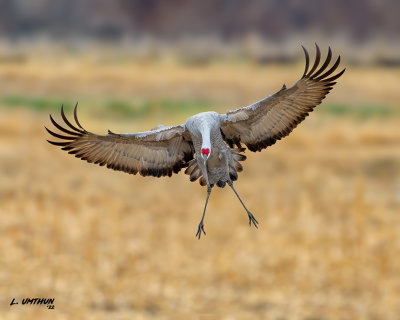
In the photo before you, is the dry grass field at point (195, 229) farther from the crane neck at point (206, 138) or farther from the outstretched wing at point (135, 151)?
the crane neck at point (206, 138)

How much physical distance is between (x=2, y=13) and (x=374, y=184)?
2526 cm

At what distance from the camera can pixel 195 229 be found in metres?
22.4

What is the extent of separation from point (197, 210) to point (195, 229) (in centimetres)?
142

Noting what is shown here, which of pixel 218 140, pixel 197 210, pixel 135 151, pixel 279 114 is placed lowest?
pixel 218 140

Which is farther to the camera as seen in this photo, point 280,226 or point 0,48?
point 0,48

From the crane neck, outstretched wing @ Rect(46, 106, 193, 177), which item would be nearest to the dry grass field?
outstretched wing @ Rect(46, 106, 193, 177)

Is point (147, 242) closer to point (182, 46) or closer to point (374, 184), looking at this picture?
point (374, 184)

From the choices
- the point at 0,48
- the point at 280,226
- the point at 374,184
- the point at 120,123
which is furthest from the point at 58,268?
the point at 0,48

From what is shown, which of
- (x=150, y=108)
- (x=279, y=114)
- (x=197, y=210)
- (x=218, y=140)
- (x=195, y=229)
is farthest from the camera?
(x=197, y=210)

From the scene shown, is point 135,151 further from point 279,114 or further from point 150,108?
point 150,108

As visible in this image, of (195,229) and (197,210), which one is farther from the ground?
Answer: (197,210)

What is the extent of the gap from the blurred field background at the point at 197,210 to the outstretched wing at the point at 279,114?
12.4 metres

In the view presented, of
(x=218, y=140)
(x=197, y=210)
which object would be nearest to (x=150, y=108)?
(x=197, y=210)

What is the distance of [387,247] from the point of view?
901 inches
